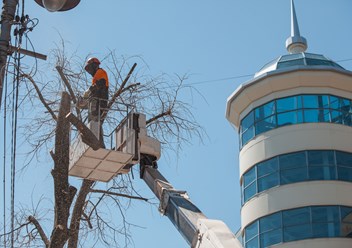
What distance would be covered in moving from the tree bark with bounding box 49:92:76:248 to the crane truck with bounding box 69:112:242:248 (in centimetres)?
47

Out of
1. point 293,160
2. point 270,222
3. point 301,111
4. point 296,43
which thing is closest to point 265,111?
point 301,111

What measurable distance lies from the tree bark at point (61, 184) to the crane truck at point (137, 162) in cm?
47

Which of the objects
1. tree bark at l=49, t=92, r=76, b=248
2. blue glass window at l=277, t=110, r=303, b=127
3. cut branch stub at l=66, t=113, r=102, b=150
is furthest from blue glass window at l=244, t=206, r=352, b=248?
tree bark at l=49, t=92, r=76, b=248

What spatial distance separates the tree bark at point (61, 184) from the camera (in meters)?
11.3

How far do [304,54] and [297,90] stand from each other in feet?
8.64

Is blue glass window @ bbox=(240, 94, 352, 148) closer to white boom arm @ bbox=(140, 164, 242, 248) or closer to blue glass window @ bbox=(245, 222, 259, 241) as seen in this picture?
blue glass window @ bbox=(245, 222, 259, 241)

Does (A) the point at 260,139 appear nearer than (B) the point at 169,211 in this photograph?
No

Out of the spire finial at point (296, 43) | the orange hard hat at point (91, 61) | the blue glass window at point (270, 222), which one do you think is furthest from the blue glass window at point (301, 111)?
the orange hard hat at point (91, 61)

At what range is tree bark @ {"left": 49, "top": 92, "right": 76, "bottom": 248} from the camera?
11.3m

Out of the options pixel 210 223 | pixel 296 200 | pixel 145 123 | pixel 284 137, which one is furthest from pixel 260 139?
pixel 210 223

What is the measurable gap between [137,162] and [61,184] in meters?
1.48

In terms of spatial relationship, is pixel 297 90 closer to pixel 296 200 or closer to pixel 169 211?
pixel 296 200

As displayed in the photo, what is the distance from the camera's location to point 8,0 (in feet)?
35.0

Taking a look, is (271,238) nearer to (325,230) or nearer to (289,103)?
(325,230)
